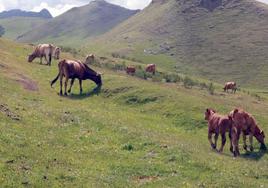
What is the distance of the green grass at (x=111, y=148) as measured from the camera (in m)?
20.0

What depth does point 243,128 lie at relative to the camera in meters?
32.0

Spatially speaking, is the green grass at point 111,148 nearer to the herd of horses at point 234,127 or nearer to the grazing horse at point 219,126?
the herd of horses at point 234,127

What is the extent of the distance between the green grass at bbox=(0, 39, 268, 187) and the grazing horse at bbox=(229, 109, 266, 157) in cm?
126

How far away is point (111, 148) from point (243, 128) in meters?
10.8

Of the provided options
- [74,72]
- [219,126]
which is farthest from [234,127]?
[74,72]

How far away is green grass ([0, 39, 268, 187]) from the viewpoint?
2003cm

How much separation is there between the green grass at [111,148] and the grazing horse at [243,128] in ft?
4.12

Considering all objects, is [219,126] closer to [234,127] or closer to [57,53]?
[234,127]

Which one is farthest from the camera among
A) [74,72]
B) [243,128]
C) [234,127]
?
[74,72]

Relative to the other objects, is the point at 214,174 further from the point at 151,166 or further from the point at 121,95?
the point at 121,95

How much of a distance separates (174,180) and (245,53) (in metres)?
179

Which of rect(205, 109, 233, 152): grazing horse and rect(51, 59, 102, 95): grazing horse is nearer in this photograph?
rect(205, 109, 233, 152): grazing horse

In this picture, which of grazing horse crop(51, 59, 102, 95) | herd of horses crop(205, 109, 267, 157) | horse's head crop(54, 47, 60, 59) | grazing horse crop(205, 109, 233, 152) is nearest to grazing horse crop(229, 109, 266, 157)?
herd of horses crop(205, 109, 267, 157)

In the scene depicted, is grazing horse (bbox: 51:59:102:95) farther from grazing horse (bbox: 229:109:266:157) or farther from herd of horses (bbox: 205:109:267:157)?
grazing horse (bbox: 229:109:266:157)
